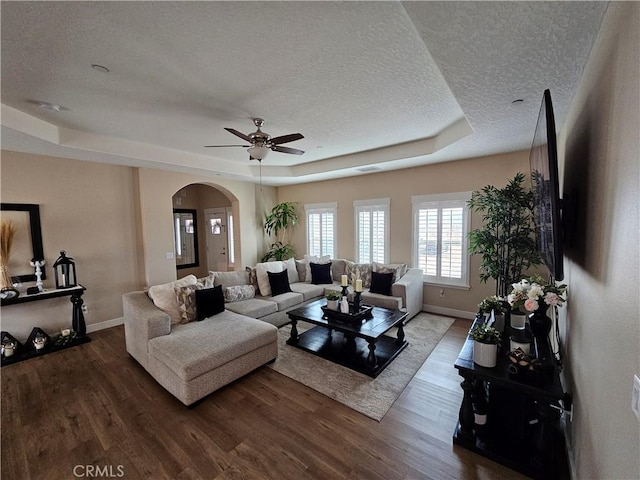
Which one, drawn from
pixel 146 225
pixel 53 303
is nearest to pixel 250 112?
pixel 146 225

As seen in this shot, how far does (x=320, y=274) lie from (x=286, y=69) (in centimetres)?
393

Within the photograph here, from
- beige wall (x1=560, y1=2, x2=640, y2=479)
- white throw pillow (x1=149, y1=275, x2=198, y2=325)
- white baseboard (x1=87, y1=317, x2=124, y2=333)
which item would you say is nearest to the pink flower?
beige wall (x1=560, y1=2, x2=640, y2=479)

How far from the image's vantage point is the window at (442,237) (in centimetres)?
462

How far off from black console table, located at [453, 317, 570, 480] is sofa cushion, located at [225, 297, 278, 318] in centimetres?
273

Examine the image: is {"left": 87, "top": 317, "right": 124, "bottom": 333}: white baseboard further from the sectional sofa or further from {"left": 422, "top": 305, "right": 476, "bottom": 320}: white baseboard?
{"left": 422, "top": 305, "right": 476, "bottom": 320}: white baseboard

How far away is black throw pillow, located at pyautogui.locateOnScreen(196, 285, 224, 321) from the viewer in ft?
11.0

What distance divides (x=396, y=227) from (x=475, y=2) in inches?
167

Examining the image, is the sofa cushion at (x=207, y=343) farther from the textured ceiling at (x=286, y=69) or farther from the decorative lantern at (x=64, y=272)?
the textured ceiling at (x=286, y=69)

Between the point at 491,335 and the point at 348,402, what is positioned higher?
the point at 491,335

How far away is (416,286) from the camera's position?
4.72 meters

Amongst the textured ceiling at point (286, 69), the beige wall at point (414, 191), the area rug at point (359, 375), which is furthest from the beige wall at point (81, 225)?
the beige wall at point (414, 191)

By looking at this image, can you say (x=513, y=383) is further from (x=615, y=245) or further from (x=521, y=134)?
(x=521, y=134)

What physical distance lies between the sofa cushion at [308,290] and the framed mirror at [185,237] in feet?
12.8

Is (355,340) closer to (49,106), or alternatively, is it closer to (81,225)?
(49,106)
